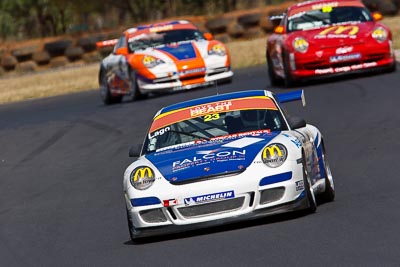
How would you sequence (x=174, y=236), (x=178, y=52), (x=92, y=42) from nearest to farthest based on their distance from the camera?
(x=174, y=236) < (x=178, y=52) < (x=92, y=42)

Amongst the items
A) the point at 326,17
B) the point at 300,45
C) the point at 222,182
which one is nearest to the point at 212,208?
the point at 222,182

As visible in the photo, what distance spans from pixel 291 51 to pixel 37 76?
15.7m

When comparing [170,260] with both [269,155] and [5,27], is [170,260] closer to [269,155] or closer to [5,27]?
[269,155]

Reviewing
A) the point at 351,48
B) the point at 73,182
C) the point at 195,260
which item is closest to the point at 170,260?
the point at 195,260

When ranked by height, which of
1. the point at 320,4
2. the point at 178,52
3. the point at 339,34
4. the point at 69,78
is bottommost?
the point at 69,78

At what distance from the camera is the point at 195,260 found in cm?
736

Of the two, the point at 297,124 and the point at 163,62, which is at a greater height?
the point at 297,124

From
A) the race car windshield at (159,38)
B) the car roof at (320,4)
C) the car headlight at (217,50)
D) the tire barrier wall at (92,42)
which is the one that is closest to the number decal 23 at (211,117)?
the car roof at (320,4)

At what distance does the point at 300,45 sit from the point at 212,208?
429 inches

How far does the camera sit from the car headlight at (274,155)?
835cm

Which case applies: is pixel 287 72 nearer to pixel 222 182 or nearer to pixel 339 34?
pixel 339 34

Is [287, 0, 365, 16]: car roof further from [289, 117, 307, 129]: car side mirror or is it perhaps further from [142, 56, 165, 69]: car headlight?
[289, 117, 307, 129]: car side mirror

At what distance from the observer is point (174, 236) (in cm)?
870

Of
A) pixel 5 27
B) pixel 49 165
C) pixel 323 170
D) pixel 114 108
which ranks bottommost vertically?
pixel 5 27
